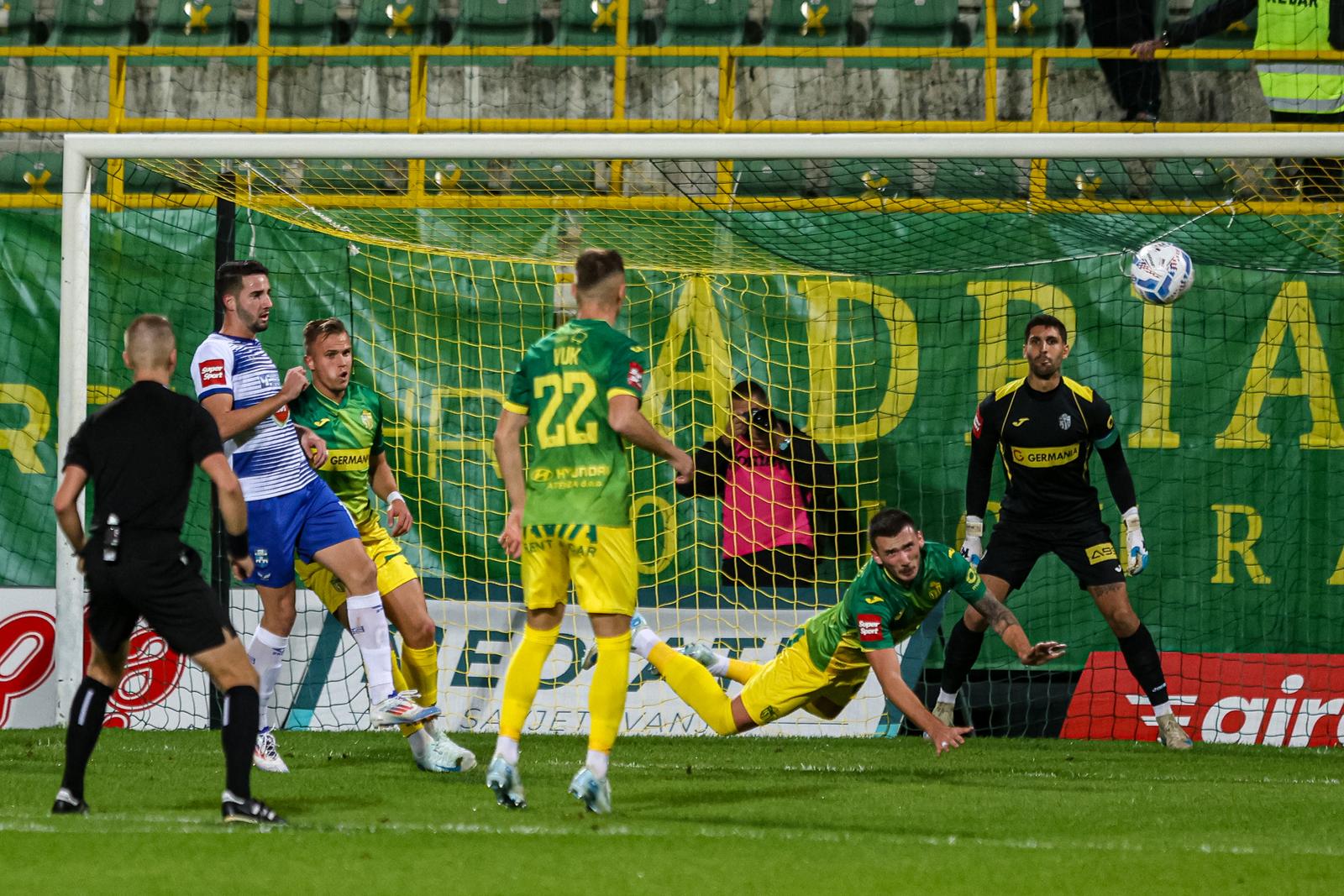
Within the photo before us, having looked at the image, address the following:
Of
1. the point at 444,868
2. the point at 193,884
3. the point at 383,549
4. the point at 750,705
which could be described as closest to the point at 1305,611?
the point at 750,705

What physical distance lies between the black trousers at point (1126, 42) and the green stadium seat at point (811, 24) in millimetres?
2030

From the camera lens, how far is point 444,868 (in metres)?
4.49

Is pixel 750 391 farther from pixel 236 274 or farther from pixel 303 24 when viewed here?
pixel 303 24

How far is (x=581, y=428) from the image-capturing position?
5625mm

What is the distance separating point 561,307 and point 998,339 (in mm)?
2740

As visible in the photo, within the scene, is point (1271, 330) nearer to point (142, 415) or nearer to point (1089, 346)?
point (1089, 346)

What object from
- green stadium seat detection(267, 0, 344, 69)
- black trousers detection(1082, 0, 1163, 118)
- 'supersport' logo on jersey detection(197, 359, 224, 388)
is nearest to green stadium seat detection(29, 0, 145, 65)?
green stadium seat detection(267, 0, 344, 69)

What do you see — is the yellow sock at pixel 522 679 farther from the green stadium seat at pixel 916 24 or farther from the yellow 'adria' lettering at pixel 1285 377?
the green stadium seat at pixel 916 24

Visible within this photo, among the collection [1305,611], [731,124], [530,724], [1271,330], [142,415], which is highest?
[731,124]

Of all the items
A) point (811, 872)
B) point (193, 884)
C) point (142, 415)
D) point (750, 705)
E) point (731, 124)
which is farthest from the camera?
point (731, 124)

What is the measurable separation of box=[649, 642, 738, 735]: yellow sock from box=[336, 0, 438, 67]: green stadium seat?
8.47m

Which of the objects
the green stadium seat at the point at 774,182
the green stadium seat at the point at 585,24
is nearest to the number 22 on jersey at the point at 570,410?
the green stadium seat at the point at 774,182

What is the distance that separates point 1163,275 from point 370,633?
4437 mm

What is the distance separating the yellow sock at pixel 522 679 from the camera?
5.56 metres
